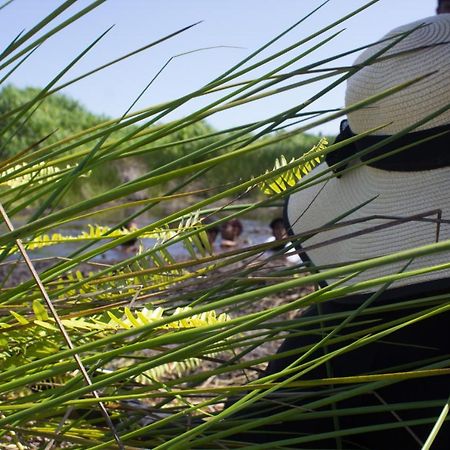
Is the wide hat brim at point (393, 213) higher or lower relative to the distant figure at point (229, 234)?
higher

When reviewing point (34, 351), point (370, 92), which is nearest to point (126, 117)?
point (34, 351)

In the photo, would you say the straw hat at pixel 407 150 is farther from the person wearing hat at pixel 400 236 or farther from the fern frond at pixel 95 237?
the fern frond at pixel 95 237

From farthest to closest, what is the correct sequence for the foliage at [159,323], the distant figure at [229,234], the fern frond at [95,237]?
the distant figure at [229,234] < the fern frond at [95,237] < the foliage at [159,323]

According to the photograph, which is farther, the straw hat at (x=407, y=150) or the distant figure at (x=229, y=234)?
the distant figure at (x=229, y=234)

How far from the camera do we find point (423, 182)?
87 cm

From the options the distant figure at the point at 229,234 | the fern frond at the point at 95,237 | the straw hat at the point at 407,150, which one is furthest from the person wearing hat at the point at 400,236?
the distant figure at the point at 229,234

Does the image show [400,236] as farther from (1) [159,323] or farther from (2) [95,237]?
(1) [159,323]

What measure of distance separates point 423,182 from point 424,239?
67 mm

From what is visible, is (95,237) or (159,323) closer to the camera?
(159,323)

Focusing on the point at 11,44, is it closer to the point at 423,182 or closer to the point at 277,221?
the point at 423,182

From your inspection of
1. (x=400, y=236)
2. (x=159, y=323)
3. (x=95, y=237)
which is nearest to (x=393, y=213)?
(x=400, y=236)

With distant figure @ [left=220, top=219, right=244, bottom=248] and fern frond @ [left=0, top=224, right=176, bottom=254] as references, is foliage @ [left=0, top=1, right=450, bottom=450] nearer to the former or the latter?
fern frond @ [left=0, top=224, right=176, bottom=254]

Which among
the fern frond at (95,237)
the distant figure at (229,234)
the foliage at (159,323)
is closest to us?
the foliage at (159,323)

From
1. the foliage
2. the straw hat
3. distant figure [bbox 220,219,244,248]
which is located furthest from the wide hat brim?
distant figure [bbox 220,219,244,248]
